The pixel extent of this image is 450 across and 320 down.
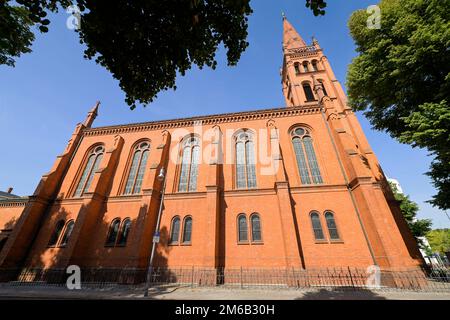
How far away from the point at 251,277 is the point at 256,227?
3256mm

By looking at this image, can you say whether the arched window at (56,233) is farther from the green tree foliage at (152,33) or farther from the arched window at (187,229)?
the green tree foliage at (152,33)

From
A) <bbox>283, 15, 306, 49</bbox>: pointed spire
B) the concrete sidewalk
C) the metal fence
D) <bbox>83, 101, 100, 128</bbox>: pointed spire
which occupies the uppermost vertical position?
<bbox>283, 15, 306, 49</bbox>: pointed spire

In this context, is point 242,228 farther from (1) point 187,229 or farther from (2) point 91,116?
(2) point 91,116

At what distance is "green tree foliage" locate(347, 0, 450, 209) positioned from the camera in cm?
981

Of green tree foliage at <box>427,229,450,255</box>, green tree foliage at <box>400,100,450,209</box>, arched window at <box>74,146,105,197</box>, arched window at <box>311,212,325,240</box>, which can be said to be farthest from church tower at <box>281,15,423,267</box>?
green tree foliage at <box>427,229,450,255</box>

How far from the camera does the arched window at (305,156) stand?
15.8 meters

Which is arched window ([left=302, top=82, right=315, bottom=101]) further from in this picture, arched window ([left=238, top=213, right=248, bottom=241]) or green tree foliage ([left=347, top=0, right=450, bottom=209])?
arched window ([left=238, top=213, right=248, bottom=241])

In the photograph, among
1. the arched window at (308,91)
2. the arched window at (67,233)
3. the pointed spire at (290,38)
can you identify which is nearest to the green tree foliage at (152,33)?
the arched window at (67,233)

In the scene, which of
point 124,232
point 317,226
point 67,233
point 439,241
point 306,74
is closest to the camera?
point 317,226

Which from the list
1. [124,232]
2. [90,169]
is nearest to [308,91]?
[124,232]

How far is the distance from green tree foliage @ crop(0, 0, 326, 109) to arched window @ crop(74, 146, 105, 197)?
14708mm

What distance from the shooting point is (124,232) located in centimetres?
1573

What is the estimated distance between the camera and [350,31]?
1450cm
